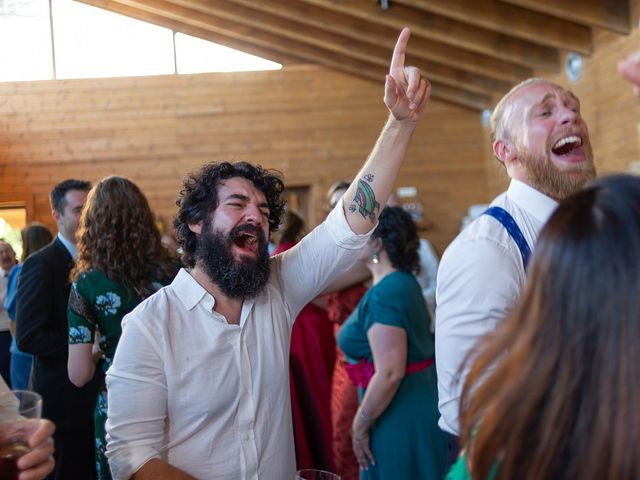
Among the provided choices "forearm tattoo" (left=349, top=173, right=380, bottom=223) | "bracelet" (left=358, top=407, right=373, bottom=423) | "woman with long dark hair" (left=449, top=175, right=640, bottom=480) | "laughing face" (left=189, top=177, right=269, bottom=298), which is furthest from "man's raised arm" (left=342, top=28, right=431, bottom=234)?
"bracelet" (left=358, top=407, right=373, bottom=423)

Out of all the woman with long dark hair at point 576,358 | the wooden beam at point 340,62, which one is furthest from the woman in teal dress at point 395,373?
the wooden beam at point 340,62

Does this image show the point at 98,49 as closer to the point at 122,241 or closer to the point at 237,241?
the point at 122,241

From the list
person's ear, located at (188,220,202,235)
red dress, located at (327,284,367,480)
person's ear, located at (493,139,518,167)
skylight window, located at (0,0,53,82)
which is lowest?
red dress, located at (327,284,367,480)

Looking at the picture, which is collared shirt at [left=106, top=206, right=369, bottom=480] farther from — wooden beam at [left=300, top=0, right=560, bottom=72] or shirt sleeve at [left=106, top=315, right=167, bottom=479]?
wooden beam at [left=300, top=0, right=560, bottom=72]

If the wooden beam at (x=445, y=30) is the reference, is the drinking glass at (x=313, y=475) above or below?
below

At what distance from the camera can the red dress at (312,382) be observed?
321 centimetres

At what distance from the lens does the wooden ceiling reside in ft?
25.8

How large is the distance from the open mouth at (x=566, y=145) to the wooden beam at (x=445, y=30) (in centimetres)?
672

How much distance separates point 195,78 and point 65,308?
853 centimetres

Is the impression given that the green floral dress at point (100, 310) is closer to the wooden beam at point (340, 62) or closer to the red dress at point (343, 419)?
the red dress at point (343, 419)

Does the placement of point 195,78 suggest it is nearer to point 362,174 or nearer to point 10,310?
point 10,310

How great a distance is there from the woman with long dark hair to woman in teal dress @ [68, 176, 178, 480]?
194 centimetres

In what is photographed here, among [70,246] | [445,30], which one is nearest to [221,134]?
[445,30]

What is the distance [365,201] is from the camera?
1.99 m
